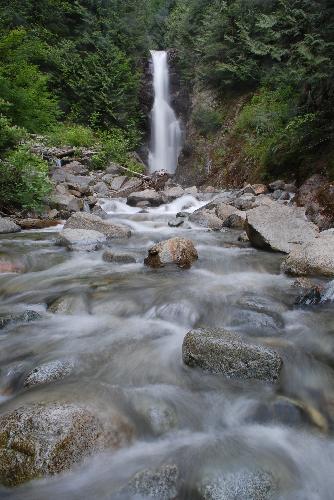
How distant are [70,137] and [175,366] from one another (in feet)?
54.4

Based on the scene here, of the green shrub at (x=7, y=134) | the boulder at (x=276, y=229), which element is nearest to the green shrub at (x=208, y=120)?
the green shrub at (x=7, y=134)

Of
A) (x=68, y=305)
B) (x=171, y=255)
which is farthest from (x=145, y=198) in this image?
(x=68, y=305)

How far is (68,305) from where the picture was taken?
4.70 m

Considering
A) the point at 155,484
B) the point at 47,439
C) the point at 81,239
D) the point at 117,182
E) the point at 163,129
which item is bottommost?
the point at 155,484

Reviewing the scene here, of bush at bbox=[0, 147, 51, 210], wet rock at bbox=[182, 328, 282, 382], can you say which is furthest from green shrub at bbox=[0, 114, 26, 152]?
wet rock at bbox=[182, 328, 282, 382]

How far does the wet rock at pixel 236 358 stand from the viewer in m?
3.15

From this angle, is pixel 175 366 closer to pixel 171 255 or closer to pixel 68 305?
pixel 68 305

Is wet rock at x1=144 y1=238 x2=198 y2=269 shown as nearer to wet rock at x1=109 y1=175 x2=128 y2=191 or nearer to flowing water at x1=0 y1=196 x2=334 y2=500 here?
flowing water at x1=0 y1=196 x2=334 y2=500

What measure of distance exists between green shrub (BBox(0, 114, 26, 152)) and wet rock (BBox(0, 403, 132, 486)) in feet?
29.8

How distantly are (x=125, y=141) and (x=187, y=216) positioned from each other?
36.0 feet

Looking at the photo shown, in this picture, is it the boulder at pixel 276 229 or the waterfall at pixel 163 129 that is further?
the waterfall at pixel 163 129

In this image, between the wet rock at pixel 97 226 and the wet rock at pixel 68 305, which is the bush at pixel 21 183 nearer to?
the wet rock at pixel 97 226

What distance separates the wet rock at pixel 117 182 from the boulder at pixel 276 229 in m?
8.99

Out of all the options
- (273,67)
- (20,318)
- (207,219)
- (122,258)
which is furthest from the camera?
(273,67)
